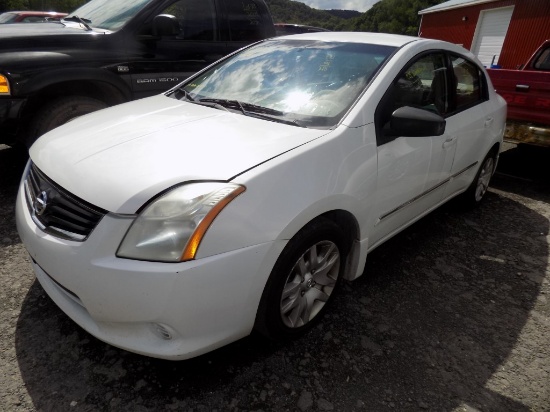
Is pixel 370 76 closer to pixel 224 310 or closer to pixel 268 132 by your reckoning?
pixel 268 132

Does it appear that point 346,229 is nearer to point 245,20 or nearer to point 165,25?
point 165,25

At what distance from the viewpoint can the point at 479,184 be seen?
3814mm

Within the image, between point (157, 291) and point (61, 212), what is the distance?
603 millimetres

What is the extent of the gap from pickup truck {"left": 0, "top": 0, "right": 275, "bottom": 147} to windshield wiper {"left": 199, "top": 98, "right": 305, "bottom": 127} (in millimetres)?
1709

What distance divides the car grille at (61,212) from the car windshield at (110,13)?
2600 mm

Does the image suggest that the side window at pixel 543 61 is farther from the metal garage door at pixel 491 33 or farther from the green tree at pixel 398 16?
the green tree at pixel 398 16

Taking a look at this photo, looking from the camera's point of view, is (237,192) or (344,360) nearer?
(237,192)

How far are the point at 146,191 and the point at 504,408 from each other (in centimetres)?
192

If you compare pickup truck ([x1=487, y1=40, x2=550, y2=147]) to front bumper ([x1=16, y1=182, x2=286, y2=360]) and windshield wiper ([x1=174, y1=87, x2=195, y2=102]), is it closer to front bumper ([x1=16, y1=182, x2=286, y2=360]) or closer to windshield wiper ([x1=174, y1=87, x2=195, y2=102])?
windshield wiper ([x1=174, y1=87, x2=195, y2=102])

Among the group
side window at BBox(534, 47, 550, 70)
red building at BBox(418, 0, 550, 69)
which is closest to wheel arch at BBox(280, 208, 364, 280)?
side window at BBox(534, 47, 550, 70)

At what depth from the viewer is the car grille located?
62.2 inches

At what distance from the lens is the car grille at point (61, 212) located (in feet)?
5.18

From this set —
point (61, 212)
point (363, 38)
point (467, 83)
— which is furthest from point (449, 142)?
point (61, 212)

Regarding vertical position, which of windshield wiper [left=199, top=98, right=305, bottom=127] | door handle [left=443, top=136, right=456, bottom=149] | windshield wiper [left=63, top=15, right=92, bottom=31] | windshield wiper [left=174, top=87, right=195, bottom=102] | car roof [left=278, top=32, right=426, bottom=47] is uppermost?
car roof [left=278, top=32, right=426, bottom=47]
